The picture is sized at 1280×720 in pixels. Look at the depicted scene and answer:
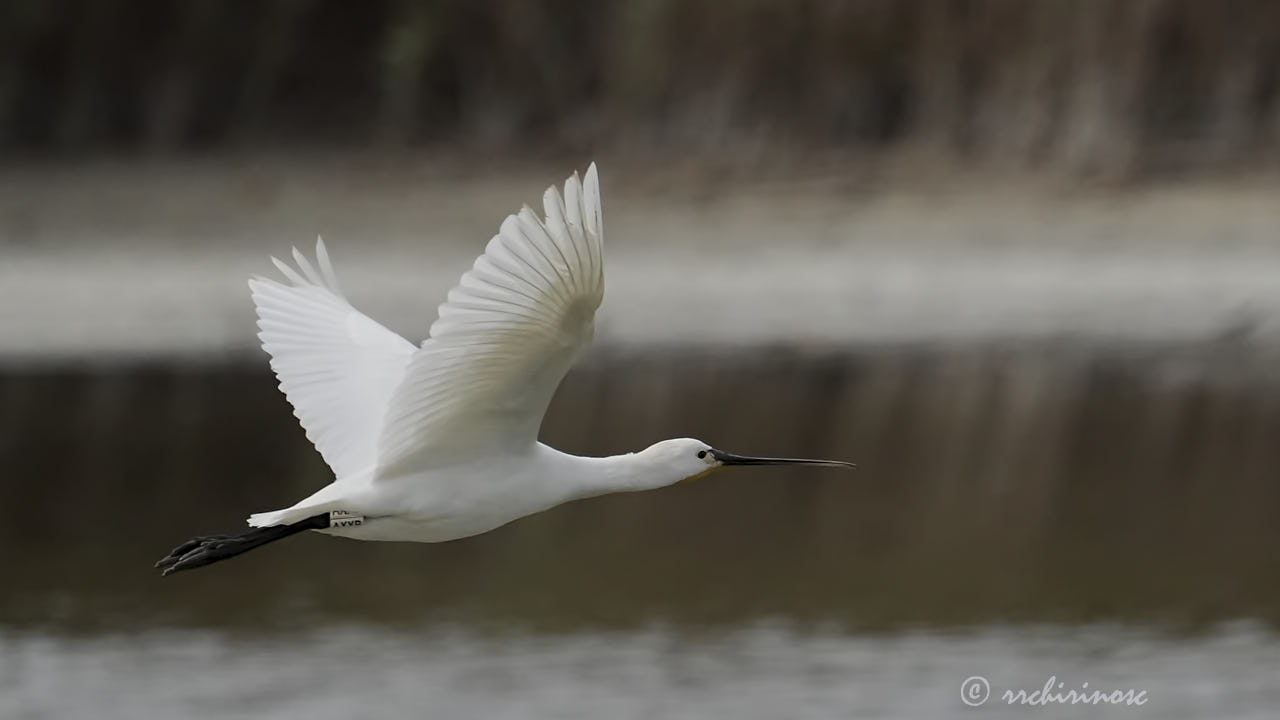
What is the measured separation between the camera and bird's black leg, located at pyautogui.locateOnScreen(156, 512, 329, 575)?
8.52 m

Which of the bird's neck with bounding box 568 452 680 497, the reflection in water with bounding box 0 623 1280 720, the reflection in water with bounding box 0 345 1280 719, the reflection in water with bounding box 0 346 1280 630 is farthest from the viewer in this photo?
the reflection in water with bounding box 0 346 1280 630

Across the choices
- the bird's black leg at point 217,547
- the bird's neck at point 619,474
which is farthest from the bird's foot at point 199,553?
the bird's neck at point 619,474

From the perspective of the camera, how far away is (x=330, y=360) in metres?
9.21

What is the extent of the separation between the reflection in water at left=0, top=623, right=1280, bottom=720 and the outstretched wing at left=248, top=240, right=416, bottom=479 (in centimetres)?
310

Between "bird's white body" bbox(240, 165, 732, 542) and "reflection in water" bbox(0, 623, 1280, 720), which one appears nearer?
"bird's white body" bbox(240, 165, 732, 542)


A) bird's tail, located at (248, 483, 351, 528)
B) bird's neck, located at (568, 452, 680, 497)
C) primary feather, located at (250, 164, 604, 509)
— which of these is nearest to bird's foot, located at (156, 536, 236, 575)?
primary feather, located at (250, 164, 604, 509)

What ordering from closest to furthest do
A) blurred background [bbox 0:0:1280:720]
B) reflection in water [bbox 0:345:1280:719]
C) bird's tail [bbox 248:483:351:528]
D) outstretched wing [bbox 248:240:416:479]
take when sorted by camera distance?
bird's tail [bbox 248:483:351:528]
outstretched wing [bbox 248:240:416:479]
reflection in water [bbox 0:345:1280:719]
blurred background [bbox 0:0:1280:720]

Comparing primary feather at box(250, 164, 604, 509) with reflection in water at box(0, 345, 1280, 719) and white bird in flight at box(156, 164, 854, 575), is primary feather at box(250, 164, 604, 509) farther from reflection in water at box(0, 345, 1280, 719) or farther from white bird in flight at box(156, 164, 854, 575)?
reflection in water at box(0, 345, 1280, 719)

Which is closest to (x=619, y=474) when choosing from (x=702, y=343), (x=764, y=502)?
(x=764, y=502)

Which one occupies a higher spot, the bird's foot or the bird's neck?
the bird's neck

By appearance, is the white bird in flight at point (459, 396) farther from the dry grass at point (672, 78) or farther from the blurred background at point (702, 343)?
the dry grass at point (672, 78)

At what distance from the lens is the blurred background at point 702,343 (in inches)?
515

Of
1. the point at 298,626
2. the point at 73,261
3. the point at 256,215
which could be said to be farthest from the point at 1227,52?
the point at 298,626

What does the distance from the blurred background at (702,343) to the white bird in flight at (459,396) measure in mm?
3137
